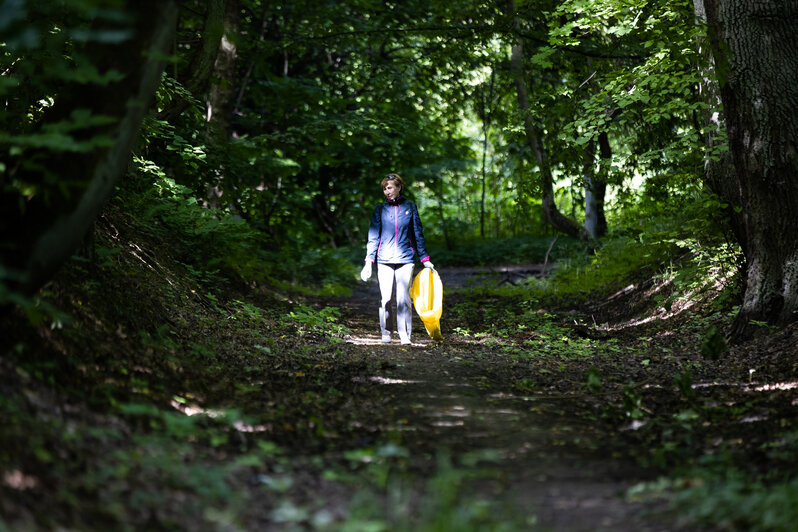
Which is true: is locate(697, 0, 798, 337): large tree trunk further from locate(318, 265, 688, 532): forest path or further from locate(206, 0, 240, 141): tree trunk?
locate(206, 0, 240, 141): tree trunk

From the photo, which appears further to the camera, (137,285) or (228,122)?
(228,122)

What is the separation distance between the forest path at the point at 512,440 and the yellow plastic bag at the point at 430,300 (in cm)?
105

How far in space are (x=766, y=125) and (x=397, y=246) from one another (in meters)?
4.29

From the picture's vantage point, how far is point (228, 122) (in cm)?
1162

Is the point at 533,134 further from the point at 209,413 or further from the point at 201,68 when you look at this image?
the point at 209,413

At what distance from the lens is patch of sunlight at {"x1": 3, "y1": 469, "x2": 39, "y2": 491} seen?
99.7 inches

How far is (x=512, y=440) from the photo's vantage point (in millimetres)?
4273

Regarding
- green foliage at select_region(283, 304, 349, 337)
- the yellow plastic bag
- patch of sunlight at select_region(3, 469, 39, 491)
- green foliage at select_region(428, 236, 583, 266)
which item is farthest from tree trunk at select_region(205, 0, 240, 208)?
green foliage at select_region(428, 236, 583, 266)

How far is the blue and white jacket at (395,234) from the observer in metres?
8.26

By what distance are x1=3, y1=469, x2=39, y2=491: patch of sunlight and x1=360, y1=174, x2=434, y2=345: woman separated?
5756 mm

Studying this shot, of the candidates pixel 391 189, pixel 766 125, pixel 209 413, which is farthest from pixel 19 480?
pixel 766 125

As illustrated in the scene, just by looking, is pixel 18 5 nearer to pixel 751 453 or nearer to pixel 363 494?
pixel 363 494

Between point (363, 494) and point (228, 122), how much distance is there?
9.79m

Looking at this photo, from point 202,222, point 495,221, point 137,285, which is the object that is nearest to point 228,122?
point 202,222
